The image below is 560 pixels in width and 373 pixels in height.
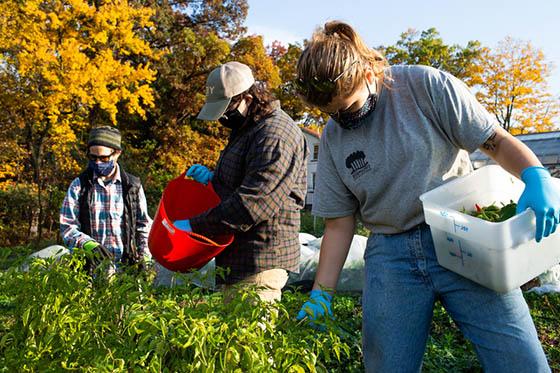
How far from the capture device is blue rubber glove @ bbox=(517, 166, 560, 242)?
1257 millimetres

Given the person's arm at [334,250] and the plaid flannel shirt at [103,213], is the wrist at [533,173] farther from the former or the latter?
the plaid flannel shirt at [103,213]

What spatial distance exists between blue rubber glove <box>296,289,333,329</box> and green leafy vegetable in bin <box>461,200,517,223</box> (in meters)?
0.49

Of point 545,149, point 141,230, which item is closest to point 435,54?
point 545,149

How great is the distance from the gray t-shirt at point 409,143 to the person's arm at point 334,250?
103 mm

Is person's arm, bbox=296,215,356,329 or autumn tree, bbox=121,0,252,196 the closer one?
person's arm, bbox=296,215,356,329

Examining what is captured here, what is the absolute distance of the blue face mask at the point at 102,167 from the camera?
298 centimetres

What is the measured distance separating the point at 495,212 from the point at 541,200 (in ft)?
0.68

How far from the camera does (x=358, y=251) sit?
5.21m

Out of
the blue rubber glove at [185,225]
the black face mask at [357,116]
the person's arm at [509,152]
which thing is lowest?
the blue rubber glove at [185,225]

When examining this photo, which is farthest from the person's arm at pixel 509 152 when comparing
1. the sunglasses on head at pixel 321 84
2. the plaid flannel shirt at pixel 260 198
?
the plaid flannel shirt at pixel 260 198

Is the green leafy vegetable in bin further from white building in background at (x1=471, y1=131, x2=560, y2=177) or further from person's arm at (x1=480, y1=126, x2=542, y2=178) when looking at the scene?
white building in background at (x1=471, y1=131, x2=560, y2=177)

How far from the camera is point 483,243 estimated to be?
1280 mm

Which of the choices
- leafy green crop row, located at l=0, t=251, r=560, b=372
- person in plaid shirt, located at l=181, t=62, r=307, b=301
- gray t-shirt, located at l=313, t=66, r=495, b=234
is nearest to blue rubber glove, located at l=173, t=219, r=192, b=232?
person in plaid shirt, located at l=181, t=62, r=307, b=301

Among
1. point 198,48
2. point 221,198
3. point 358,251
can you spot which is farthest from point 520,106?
point 221,198
